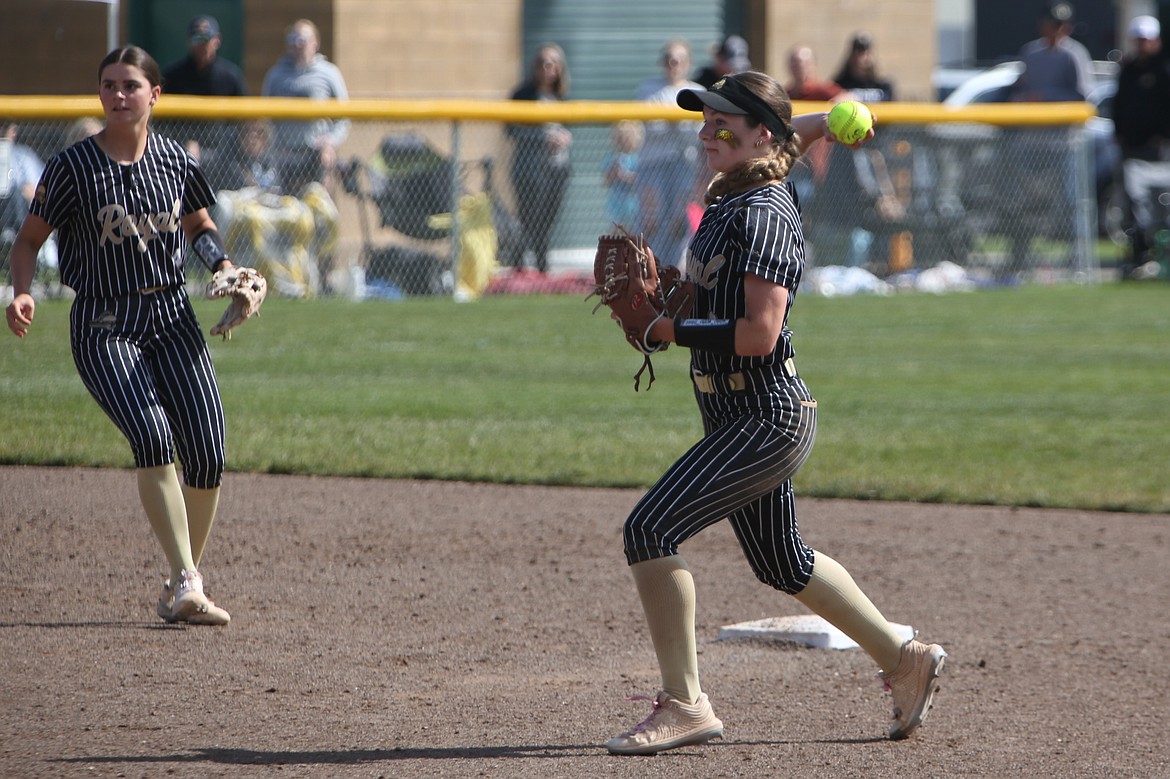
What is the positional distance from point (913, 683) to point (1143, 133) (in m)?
15.1

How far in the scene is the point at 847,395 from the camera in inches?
411

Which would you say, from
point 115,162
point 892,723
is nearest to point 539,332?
point 115,162

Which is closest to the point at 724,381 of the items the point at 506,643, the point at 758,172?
the point at 758,172

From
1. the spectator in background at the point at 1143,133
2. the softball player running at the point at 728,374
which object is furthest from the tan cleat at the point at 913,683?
the spectator in background at the point at 1143,133

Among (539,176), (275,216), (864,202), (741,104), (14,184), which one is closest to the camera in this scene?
(741,104)

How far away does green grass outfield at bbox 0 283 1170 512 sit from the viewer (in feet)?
26.9

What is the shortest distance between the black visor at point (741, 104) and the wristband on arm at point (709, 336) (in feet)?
1.71

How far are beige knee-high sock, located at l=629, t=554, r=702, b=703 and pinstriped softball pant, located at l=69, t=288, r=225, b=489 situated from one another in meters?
1.84

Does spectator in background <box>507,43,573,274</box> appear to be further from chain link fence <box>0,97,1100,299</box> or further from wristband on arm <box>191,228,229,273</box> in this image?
wristband on arm <box>191,228,229,273</box>

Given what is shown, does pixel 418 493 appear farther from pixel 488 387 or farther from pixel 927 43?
pixel 927 43

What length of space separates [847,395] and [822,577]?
631 cm

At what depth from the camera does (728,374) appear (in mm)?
4074

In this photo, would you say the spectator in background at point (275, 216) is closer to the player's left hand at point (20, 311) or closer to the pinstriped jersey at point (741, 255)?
the player's left hand at point (20, 311)

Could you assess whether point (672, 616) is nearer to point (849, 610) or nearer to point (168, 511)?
point (849, 610)
